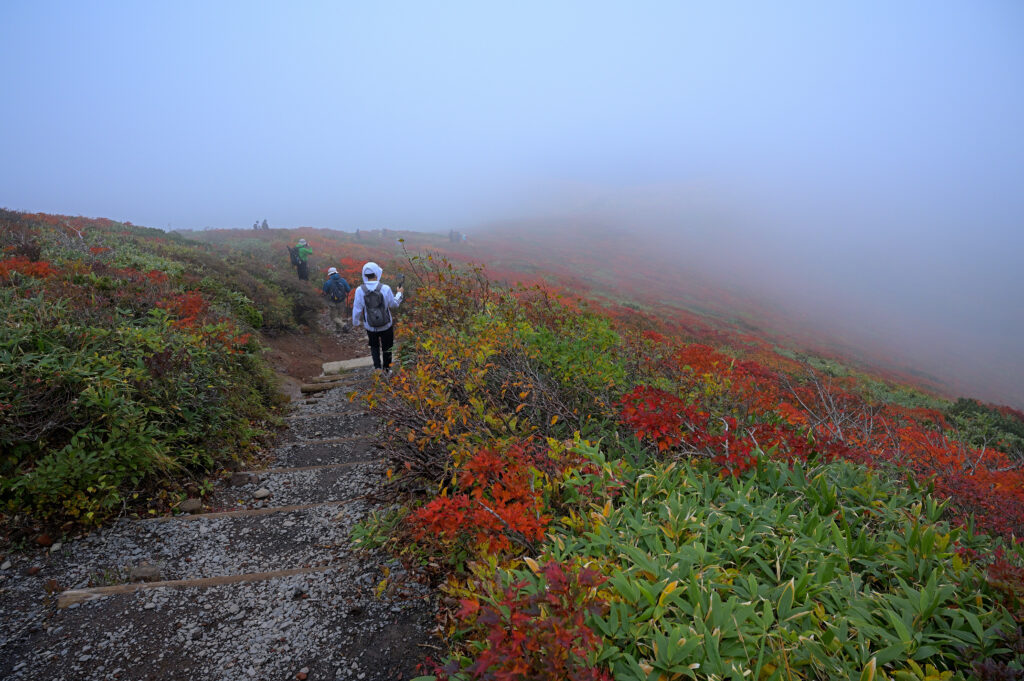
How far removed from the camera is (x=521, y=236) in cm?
5319

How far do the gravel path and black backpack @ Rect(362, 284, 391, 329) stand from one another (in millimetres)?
3674

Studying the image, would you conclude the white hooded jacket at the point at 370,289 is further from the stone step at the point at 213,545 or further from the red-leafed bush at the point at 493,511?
the red-leafed bush at the point at 493,511

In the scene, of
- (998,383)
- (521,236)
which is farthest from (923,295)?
(521,236)

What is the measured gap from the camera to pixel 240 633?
338cm

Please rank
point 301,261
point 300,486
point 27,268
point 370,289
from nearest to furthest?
point 300,486, point 27,268, point 370,289, point 301,261

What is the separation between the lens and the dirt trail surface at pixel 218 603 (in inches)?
123

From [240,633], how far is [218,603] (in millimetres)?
404

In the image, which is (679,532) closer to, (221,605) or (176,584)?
(221,605)

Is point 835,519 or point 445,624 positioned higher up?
point 835,519

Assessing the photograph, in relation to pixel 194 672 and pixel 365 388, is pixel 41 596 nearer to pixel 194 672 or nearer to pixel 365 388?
pixel 194 672

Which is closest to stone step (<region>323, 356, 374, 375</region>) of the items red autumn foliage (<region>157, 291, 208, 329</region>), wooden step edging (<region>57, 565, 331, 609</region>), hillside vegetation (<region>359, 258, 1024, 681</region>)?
red autumn foliage (<region>157, 291, 208, 329</region>)

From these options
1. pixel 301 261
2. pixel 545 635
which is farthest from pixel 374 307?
pixel 301 261

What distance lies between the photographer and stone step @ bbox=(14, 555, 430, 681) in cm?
310

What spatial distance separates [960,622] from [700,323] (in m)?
20.0
